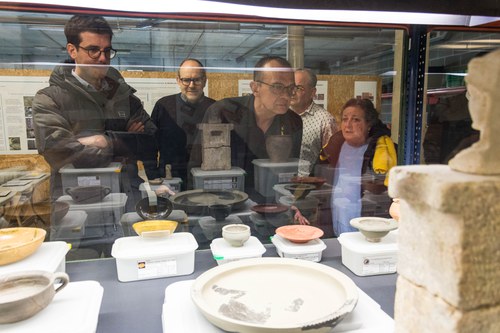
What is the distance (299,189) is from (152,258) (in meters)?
1.19

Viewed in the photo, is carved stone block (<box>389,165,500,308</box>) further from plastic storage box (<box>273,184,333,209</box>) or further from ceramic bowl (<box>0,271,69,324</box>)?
plastic storage box (<box>273,184,333,209</box>)

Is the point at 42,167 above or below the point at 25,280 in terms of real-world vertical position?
above

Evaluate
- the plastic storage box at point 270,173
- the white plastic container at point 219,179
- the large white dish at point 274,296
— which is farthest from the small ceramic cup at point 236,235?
the plastic storage box at point 270,173

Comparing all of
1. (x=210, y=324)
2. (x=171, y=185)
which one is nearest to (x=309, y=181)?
(x=171, y=185)

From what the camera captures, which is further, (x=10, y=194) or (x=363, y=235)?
(x=10, y=194)

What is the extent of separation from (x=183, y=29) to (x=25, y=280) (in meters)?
1.46

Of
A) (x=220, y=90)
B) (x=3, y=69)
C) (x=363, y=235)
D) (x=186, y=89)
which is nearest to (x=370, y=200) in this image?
(x=363, y=235)

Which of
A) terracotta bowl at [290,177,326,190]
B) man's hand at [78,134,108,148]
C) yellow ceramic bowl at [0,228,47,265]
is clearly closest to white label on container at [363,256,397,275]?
terracotta bowl at [290,177,326,190]

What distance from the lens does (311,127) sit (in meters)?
2.26

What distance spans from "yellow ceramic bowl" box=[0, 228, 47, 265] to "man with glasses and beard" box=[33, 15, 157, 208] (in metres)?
0.75

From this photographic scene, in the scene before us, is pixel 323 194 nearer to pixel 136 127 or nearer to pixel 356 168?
pixel 356 168

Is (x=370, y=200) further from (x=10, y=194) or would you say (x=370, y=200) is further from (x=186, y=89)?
(x=10, y=194)

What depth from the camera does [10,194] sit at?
6.06ft

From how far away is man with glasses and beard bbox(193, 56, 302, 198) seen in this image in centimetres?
215
